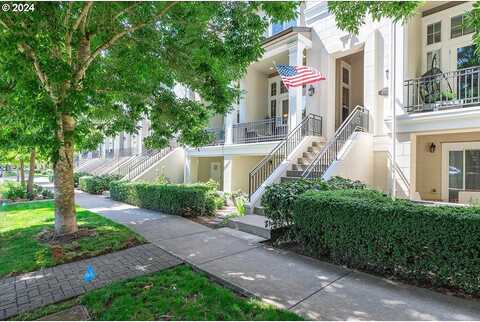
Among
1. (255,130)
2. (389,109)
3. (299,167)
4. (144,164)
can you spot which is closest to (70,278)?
(299,167)

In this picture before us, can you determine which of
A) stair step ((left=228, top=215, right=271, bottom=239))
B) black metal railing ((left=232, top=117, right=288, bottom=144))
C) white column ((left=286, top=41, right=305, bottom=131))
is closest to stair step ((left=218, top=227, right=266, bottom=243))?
stair step ((left=228, top=215, right=271, bottom=239))

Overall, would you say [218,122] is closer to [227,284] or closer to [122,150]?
[122,150]

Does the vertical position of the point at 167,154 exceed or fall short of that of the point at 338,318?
it exceeds it

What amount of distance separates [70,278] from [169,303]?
2.04 meters

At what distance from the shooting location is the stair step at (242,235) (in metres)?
6.20

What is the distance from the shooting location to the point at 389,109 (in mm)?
9477

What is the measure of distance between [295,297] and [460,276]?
7.21ft

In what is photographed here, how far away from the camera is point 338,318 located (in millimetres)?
3066

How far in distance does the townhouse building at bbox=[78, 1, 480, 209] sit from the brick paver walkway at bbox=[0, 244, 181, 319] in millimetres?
3895

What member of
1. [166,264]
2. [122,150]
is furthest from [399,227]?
[122,150]

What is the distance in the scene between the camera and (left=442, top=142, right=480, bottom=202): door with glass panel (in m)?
9.11

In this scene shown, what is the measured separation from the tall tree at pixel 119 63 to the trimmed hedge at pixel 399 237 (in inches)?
139

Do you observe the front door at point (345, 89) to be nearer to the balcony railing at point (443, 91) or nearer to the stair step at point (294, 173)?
the balcony railing at point (443, 91)

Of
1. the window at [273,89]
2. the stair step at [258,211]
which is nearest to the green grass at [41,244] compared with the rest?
the stair step at [258,211]
